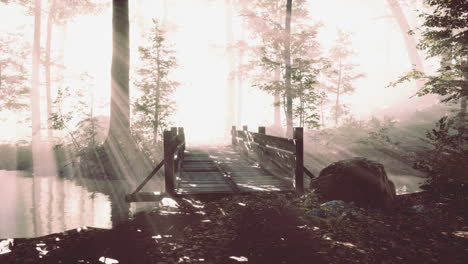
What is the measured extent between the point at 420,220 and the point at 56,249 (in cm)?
709

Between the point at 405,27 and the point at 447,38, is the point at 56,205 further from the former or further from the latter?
the point at 405,27

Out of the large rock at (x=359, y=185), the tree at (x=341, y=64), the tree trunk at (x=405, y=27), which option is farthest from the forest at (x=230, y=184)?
the tree trunk at (x=405, y=27)

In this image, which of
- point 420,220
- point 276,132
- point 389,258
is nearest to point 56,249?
point 389,258

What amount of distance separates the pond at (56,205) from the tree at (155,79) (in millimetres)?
4508

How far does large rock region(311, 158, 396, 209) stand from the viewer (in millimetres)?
8289

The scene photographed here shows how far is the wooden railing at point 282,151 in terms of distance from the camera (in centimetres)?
899

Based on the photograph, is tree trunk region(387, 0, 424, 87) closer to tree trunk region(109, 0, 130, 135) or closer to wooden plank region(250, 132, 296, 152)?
wooden plank region(250, 132, 296, 152)

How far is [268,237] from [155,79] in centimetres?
1354

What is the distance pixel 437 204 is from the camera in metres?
8.27

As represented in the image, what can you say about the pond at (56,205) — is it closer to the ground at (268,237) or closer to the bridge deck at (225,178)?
the ground at (268,237)

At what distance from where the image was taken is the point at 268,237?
6449mm

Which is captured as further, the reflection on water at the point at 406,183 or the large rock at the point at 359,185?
the reflection on water at the point at 406,183

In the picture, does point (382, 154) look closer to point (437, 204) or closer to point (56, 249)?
point (437, 204)

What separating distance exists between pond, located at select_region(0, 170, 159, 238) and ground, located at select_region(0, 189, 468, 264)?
1458 millimetres
